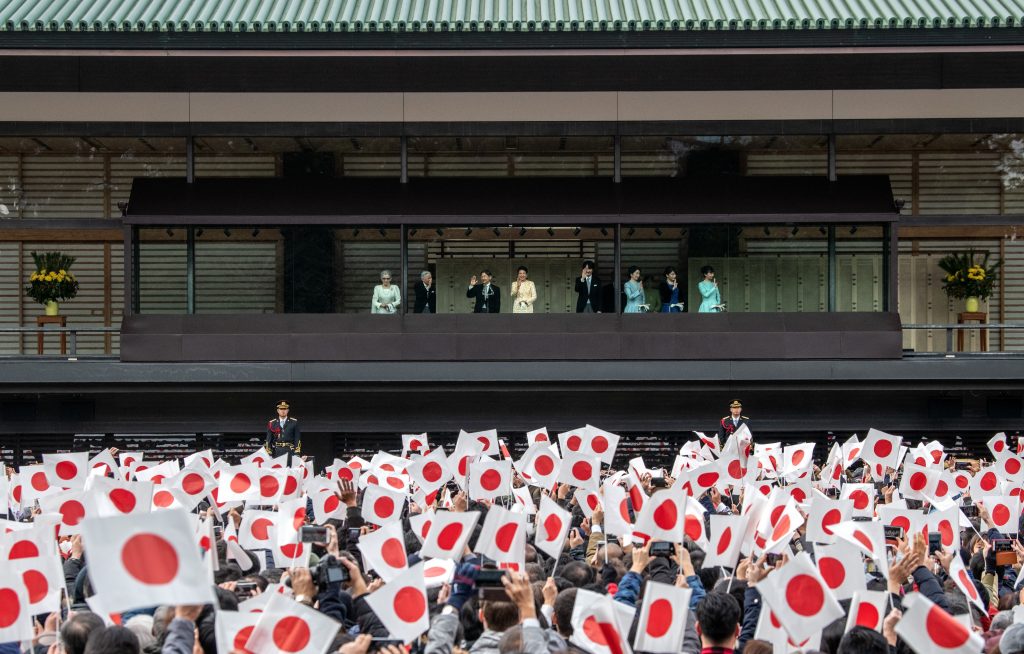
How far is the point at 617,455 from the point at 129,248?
33.2 ft

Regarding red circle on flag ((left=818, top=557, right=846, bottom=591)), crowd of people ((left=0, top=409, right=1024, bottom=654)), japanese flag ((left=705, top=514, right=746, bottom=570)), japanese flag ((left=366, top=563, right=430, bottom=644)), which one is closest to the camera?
crowd of people ((left=0, top=409, right=1024, bottom=654))

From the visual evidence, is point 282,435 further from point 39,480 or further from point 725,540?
point 725,540

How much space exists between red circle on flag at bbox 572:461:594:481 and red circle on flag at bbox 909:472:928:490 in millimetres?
3420

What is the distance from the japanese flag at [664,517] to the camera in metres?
9.38

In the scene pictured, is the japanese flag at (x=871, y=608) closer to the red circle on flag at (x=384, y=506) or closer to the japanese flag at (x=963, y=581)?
the japanese flag at (x=963, y=581)

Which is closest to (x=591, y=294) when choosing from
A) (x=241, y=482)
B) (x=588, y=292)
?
(x=588, y=292)

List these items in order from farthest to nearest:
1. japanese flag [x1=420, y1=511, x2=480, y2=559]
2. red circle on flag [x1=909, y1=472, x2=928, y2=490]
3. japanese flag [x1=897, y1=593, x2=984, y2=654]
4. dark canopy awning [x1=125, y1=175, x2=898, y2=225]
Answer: dark canopy awning [x1=125, y1=175, x2=898, y2=225], red circle on flag [x1=909, y1=472, x2=928, y2=490], japanese flag [x1=420, y1=511, x2=480, y2=559], japanese flag [x1=897, y1=593, x2=984, y2=654]

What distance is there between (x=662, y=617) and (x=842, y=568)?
1880 millimetres

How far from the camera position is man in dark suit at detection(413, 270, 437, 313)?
23156mm

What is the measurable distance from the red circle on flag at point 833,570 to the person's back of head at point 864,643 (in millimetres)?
2039

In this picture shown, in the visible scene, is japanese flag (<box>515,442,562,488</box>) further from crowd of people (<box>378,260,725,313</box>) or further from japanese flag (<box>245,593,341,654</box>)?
crowd of people (<box>378,260,725,313</box>)

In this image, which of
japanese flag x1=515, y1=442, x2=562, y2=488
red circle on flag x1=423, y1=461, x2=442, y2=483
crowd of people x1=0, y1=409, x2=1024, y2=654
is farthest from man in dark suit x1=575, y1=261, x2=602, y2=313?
red circle on flag x1=423, y1=461, x2=442, y2=483

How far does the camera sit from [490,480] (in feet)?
43.5

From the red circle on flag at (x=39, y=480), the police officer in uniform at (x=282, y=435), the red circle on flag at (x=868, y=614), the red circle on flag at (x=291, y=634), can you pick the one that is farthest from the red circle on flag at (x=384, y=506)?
the police officer in uniform at (x=282, y=435)
